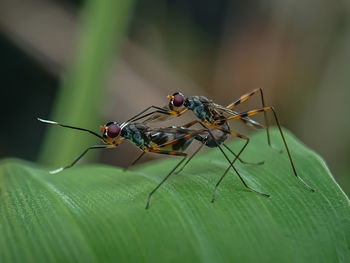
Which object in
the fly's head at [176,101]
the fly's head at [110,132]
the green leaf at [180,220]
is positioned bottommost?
the green leaf at [180,220]

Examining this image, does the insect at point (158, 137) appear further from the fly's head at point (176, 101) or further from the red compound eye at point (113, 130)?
the fly's head at point (176, 101)

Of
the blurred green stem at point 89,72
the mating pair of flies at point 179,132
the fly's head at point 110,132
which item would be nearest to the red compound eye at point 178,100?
the mating pair of flies at point 179,132

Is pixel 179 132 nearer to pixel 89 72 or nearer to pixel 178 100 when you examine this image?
pixel 178 100

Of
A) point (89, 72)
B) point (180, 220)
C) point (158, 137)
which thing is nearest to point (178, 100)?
point (158, 137)

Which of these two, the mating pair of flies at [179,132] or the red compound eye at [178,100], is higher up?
the red compound eye at [178,100]

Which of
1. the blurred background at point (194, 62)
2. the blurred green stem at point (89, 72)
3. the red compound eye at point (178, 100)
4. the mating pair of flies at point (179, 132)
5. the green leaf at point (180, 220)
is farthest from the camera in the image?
the blurred background at point (194, 62)
